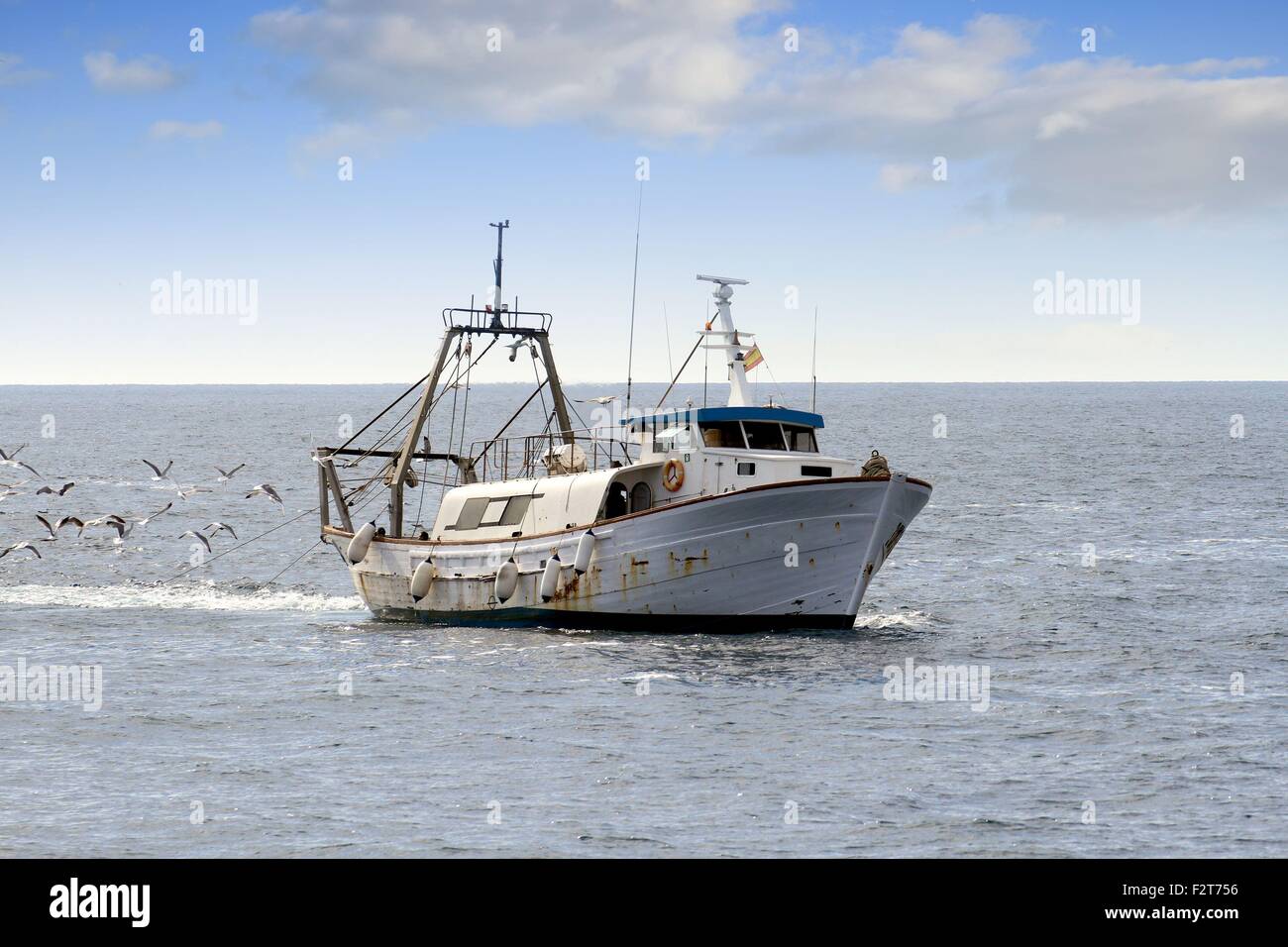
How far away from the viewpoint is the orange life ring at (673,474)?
3781 cm

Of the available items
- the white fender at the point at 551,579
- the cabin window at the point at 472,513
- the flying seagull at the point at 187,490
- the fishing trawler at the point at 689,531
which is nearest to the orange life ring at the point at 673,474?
the fishing trawler at the point at 689,531

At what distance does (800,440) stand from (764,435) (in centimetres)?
111

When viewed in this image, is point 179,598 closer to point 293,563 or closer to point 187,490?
point 293,563

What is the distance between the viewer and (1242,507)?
75.1m

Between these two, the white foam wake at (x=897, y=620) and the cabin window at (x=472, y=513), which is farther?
the cabin window at (x=472, y=513)

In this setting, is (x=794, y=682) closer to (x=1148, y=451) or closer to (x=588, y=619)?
(x=588, y=619)

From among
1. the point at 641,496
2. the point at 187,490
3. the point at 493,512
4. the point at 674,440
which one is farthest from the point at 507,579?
the point at 187,490

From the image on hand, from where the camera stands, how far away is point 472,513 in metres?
42.3

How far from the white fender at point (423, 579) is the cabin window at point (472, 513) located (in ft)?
5.11

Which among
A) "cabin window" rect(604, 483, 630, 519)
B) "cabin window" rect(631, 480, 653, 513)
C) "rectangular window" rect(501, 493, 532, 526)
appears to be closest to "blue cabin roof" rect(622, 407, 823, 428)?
"cabin window" rect(631, 480, 653, 513)

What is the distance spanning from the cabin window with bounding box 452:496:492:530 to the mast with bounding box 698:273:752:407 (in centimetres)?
777

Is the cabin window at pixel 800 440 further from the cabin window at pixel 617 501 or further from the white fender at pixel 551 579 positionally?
the white fender at pixel 551 579
